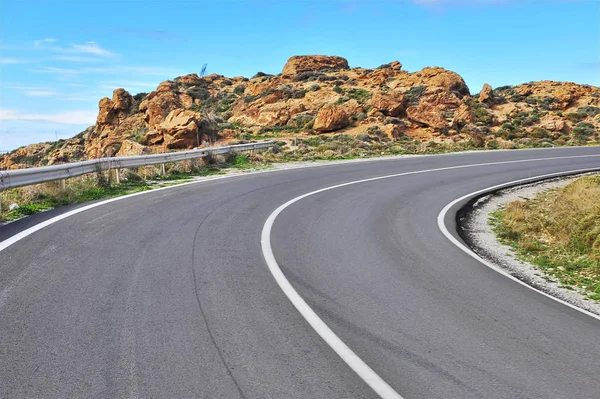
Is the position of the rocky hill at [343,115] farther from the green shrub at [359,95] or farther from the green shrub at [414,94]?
the green shrub at [414,94]

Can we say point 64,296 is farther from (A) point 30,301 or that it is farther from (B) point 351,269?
(B) point 351,269

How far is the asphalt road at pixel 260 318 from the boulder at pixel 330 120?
114 ft

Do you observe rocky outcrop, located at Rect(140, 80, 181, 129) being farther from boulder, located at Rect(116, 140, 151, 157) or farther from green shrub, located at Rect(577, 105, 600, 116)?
green shrub, located at Rect(577, 105, 600, 116)

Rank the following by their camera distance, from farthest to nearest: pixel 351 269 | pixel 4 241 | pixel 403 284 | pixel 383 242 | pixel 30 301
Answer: pixel 383 242 < pixel 4 241 < pixel 351 269 < pixel 403 284 < pixel 30 301

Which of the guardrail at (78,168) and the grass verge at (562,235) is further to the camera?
the guardrail at (78,168)

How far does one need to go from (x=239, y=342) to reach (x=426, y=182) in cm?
1427

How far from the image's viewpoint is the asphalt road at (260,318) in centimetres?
377

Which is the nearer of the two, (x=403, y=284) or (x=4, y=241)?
(x=403, y=284)

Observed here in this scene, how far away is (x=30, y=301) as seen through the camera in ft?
17.0

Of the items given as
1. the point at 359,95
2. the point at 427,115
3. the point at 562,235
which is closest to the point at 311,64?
the point at 359,95

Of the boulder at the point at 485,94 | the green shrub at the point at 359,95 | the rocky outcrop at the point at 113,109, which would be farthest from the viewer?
the boulder at the point at 485,94

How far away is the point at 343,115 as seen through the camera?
4472 cm

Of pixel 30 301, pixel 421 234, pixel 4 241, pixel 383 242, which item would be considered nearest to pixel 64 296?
pixel 30 301

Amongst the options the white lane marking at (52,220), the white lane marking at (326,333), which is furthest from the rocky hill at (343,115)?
the white lane marking at (326,333)
